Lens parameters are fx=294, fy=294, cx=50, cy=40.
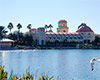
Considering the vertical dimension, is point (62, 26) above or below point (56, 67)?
above

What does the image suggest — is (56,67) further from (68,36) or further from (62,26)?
(62,26)

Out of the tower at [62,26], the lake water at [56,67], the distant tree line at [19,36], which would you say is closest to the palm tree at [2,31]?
the distant tree line at [19,36]

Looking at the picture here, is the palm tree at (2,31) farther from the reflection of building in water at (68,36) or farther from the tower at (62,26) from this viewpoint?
the tower at (62,26)

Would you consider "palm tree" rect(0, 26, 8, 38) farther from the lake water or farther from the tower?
the lake water

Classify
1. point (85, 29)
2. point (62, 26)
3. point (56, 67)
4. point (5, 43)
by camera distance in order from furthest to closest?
point (62, 26) < point (85, 29) < point (5, 43) < point (56, 67)

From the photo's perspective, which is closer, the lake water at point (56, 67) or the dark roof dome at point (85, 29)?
the lake water at point (56, 67)

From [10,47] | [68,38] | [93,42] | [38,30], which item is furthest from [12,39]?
[93,42]

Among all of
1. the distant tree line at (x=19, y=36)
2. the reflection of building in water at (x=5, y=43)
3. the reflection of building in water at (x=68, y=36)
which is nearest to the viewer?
the reflection of building in water at (x=5, y=43)

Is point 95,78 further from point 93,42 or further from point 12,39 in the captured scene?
point 93,42

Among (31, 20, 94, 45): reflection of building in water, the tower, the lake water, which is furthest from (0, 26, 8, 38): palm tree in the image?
the lake water

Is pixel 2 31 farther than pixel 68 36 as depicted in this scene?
No

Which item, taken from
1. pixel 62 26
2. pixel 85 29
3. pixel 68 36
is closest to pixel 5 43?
pixel 68 36

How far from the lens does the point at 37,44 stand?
16988 centimetres

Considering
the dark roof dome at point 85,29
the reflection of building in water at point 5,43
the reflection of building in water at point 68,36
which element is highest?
the dark roof dome at point 85,29
